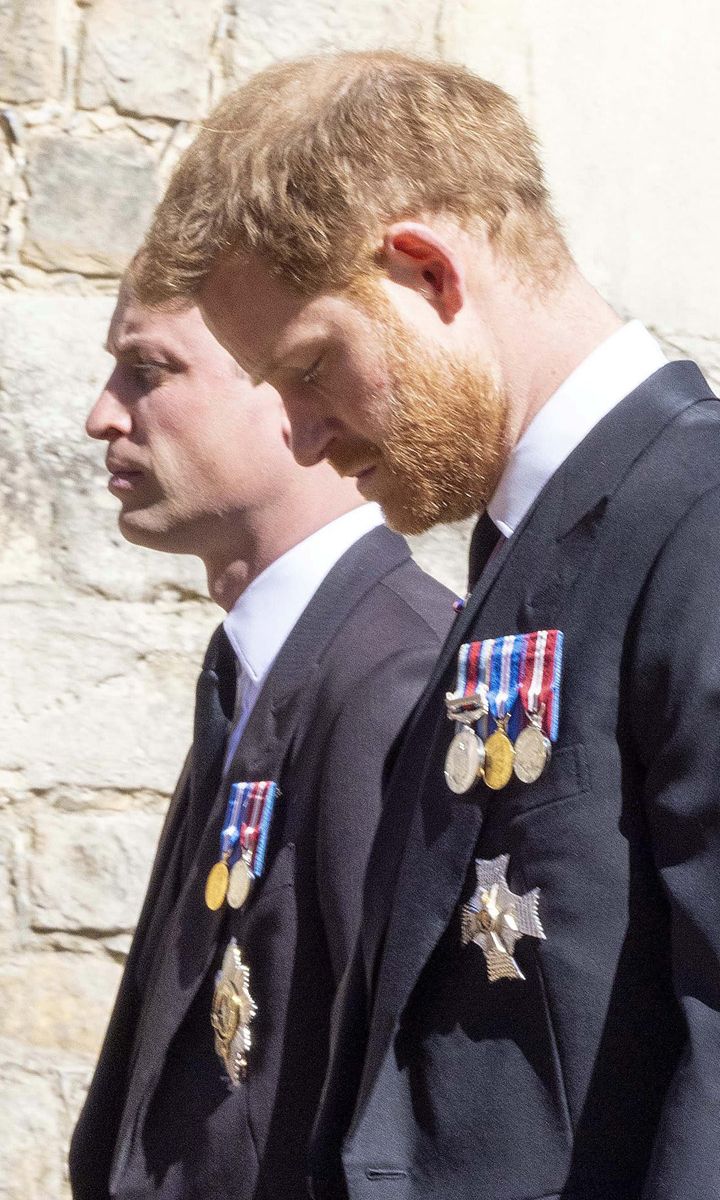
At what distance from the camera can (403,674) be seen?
187 centimetres

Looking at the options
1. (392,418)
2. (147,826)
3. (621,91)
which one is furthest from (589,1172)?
(621,91)

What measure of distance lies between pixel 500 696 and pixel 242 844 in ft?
2.11

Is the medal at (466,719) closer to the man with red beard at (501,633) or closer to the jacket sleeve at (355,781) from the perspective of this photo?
the man with red beard at (501,633)

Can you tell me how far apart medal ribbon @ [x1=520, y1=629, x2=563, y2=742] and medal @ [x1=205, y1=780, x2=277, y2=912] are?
0.64m

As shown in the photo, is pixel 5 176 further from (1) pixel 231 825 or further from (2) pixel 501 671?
(2) pixel 501 671

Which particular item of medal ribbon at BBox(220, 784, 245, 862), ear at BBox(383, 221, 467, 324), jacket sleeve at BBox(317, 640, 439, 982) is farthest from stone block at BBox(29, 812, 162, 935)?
ear at BBox(383, 221, 467, 324)

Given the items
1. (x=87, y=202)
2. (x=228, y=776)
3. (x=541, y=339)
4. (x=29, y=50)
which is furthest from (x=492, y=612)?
(x=29, y=50)

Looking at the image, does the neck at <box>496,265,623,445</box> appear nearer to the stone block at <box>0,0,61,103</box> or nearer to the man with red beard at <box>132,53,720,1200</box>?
the man with red beard at <box>132,53,720,1200</box>

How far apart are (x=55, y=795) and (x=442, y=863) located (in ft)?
5.98

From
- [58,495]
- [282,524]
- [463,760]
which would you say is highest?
[463,760]

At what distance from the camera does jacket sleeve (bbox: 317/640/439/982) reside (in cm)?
170

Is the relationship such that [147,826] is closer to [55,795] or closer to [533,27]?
[55,795]

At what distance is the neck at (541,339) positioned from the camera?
55.2 inches

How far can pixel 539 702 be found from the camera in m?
1.27
